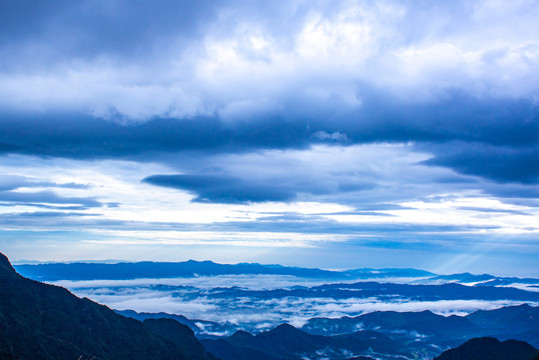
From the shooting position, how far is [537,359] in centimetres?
18488

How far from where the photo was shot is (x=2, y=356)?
604 ft

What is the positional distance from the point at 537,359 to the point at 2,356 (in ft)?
727
